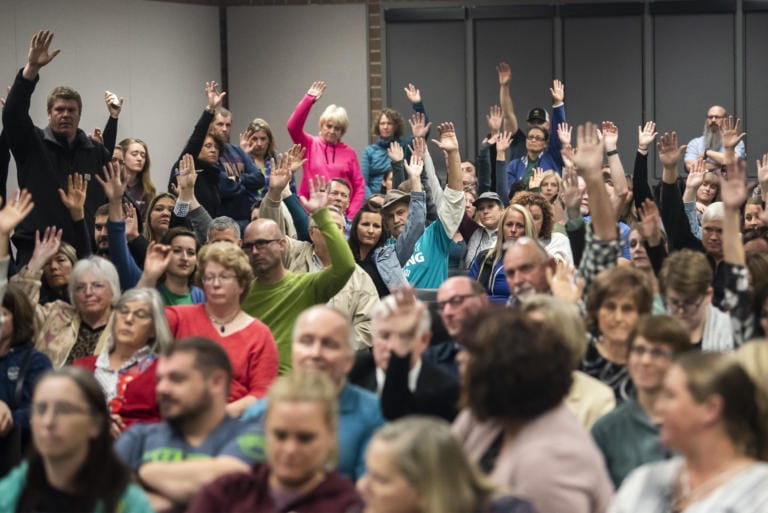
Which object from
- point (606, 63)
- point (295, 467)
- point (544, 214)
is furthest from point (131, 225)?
point (606, 63)

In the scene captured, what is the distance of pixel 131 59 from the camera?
10062 millimetres

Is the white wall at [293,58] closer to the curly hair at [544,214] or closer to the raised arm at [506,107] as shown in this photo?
the raised arm at [506,107]

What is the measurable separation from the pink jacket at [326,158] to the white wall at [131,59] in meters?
1.75

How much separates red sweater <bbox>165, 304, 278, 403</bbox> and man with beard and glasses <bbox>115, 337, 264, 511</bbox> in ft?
3.68

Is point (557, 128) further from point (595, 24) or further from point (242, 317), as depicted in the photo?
point (242, 317)

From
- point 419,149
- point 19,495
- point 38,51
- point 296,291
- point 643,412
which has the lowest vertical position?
point 19,495

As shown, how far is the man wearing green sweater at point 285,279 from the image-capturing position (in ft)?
17.2

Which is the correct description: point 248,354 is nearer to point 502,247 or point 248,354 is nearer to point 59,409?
point 59,409

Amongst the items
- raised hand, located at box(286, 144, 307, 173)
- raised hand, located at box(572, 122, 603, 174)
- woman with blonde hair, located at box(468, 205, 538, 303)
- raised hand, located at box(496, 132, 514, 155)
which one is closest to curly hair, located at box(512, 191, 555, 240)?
woman with blonde hair, located at box(468, 205, 538, 303)

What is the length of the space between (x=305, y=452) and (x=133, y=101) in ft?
24.6

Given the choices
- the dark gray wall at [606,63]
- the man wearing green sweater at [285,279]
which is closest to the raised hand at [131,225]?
the man wearing green sweater at [285,279]

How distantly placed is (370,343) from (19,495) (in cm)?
277

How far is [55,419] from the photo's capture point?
314cm

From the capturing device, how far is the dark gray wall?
1166 cm
